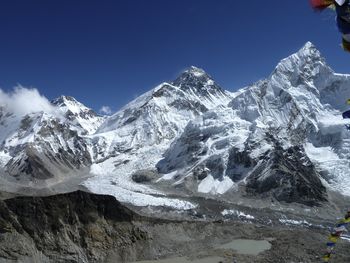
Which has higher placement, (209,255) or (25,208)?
(25,208)

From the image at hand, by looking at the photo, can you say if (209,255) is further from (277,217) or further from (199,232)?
(277,217)

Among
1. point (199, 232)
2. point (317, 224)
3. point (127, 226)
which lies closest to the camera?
point (127, 226)

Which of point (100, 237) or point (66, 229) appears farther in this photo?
point (100, 237)

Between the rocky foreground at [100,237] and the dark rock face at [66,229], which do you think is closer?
the dark rock face at [66,229]

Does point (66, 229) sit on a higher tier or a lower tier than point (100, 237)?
higher

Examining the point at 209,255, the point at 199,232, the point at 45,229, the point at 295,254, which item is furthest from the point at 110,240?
the point at 295,254

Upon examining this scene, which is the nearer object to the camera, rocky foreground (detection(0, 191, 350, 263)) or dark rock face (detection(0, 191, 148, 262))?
dark rock face (detection(0, 191, 148, 262))
